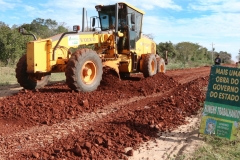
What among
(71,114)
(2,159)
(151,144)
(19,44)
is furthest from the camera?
(19,44)

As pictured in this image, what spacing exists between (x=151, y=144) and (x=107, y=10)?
7.17m

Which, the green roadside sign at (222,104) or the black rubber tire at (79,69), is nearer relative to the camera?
the green roadside sign at (222,104)

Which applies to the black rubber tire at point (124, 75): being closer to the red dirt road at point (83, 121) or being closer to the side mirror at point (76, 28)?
the red dirt road at point (83, 121)

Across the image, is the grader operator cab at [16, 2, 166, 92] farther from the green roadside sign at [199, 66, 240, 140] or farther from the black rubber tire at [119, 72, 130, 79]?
the green roadside sign at [199, 66, 240, 140]

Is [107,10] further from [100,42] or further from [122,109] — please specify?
[122,109]

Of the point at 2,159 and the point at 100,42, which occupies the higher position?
the point at 100,42

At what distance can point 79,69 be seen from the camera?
7332 millimetres

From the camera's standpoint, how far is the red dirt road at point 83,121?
166 inches

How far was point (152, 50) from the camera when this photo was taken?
13.2 meters

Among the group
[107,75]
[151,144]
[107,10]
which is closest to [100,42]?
[107,75]

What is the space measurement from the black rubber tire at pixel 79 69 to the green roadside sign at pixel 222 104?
3.64 meters

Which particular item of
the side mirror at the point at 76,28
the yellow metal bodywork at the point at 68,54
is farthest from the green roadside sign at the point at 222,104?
the yellow metal bodywork at the point at 68,54

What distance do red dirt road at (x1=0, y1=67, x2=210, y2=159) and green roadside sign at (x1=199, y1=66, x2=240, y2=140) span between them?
855 mm

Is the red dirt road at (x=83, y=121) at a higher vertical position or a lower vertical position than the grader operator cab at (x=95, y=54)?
lower
